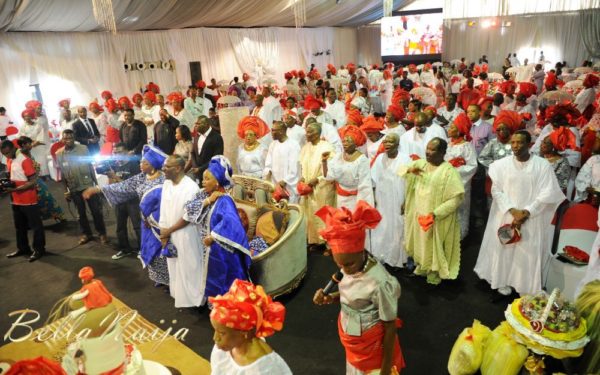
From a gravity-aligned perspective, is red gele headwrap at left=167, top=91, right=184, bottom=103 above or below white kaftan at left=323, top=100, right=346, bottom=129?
above

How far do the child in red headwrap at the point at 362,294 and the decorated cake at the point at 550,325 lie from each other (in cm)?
66

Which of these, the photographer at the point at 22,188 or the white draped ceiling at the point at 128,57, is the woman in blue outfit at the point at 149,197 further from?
the white draped ceiling at the point at 128,57

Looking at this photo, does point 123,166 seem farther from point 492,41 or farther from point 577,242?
point 492,41

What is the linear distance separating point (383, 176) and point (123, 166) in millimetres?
3879

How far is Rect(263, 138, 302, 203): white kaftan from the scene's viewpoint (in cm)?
550

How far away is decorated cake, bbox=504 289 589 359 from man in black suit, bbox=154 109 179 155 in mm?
6217

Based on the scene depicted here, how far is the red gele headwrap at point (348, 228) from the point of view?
7.02 ft

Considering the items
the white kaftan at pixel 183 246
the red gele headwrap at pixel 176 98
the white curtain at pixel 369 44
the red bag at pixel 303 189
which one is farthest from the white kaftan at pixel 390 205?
the white curtain at pixel 369 44

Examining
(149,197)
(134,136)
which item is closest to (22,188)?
(134,136)

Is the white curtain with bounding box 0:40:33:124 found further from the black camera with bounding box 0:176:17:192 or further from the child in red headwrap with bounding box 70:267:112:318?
the child in red headwrap with bounding box 70:267:112:318

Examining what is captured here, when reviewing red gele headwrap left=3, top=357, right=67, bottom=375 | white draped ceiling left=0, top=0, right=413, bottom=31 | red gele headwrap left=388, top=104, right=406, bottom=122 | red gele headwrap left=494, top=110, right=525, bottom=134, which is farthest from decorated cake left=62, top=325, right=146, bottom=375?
white draped ceiling left=0, top=0, right=413, bottom=31

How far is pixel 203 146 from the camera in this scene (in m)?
6.20

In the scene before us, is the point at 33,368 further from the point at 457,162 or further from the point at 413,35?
the point at 413,35

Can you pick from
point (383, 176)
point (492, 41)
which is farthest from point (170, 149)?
point (492, 41)
